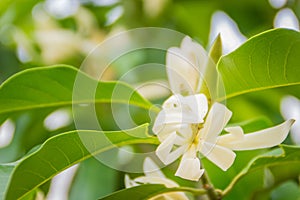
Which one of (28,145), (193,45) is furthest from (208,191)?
(28,145)

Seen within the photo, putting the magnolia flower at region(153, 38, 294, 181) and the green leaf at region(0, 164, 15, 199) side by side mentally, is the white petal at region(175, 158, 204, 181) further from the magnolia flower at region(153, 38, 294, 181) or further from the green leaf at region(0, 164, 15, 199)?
the green leaf at region(0, 164, 15, 199)

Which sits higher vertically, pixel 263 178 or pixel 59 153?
pixel 59 153

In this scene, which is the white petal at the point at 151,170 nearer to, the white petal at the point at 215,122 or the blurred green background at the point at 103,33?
the white petal at the point at 215,122

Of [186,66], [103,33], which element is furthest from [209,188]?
[103,33]

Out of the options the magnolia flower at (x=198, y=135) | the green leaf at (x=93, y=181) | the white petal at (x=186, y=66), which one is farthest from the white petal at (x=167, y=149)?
the green leaf at (x=93, y=181)

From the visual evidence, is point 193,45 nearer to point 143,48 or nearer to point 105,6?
point 143,48

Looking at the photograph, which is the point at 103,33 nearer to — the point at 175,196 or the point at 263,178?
the point at 263,178

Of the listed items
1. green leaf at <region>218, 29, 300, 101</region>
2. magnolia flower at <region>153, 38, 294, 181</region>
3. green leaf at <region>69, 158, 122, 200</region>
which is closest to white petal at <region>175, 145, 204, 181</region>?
magnolia flower at <region>153, 38, 294, 181</region>
